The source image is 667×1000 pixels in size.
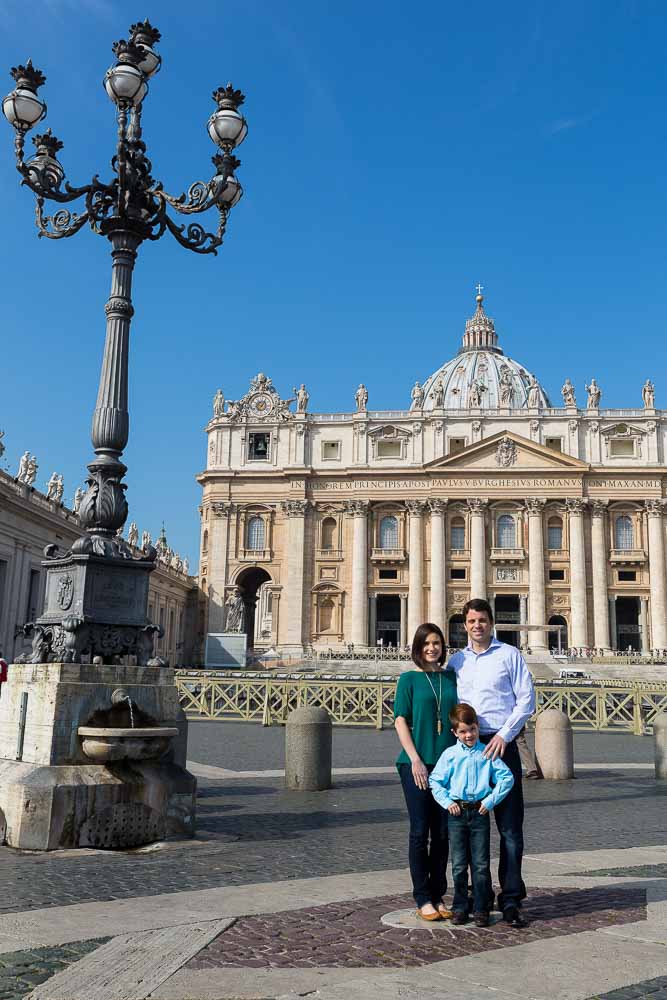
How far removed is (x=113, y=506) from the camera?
869 cm

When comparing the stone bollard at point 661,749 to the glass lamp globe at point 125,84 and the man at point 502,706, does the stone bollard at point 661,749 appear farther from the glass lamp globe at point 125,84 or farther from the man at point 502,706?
the glass lamp globe at point 125,84

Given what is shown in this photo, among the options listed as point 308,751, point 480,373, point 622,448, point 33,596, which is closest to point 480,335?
point 480,373

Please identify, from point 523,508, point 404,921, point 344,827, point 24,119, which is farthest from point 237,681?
point 523,508

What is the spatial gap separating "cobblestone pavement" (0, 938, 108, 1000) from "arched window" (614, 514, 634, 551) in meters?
67.5

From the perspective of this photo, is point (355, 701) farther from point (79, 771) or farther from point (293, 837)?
point (79, 771)

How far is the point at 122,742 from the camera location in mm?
7715

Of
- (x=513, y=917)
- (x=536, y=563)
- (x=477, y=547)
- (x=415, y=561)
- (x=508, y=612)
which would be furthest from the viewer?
(x=415, y=561)

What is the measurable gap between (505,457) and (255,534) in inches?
816

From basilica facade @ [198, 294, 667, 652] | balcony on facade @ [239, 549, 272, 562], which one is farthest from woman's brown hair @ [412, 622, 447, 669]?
balcony on facade @ [239, 549, 272, 562]

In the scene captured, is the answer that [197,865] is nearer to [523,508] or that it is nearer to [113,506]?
[113,506]

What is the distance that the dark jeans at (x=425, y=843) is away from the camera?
536 cm

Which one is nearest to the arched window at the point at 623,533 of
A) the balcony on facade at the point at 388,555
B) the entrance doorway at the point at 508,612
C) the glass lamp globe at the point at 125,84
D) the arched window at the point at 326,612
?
the entrance doorway at the point at 508,612

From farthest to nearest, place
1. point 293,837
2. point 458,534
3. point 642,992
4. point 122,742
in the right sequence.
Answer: point 458,534 < point 293,837 < point 122,742 < point 642,992

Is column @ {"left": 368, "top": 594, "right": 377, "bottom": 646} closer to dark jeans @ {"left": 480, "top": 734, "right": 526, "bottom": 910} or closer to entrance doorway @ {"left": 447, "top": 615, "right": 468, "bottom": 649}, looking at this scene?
entrance doorway @ {"left": 447, "top": 615, "right": 468, "bottom": 649}
